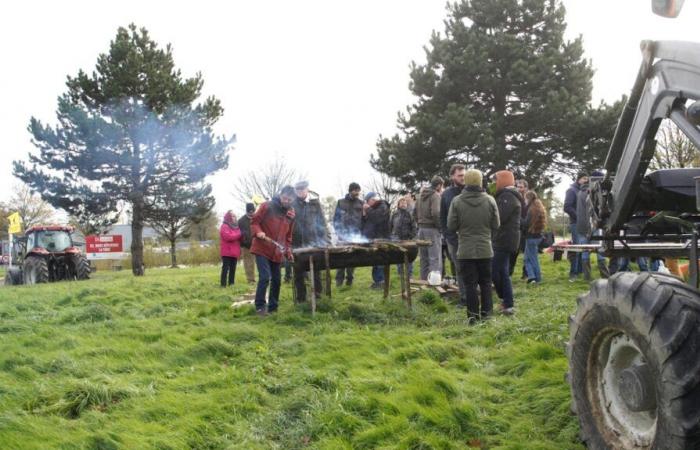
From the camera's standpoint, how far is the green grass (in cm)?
343

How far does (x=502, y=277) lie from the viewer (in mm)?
7086

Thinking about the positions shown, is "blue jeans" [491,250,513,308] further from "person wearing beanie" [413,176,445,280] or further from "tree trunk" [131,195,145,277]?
"tree trunk" [131,195,145,277]

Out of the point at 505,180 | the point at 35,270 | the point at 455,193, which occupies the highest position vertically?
the point at 505,180

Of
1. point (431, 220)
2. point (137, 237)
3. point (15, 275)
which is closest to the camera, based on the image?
point (431, 220)

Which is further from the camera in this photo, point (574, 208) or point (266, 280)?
point (574, 208)

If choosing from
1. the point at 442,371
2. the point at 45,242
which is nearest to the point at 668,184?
the point at 442,371

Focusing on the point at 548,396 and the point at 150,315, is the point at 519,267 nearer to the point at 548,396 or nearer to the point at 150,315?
the point at 150,315

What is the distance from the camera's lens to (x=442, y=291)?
8.63 metres

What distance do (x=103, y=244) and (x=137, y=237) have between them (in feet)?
26.4

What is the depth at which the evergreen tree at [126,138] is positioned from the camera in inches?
911

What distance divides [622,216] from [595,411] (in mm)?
1059

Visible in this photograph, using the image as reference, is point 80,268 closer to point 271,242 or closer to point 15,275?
point 15,275

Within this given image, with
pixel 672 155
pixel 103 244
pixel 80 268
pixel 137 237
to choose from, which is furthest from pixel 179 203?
pixel 672 155

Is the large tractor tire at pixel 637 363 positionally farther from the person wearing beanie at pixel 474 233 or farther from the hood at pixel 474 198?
the hood at pixel 474 198
